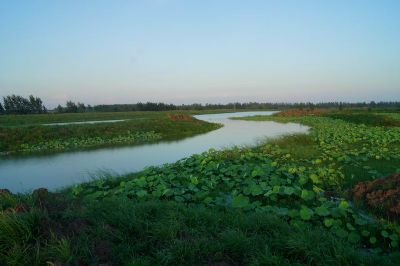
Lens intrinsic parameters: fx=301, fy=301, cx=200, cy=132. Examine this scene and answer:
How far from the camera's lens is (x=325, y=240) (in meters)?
3.22

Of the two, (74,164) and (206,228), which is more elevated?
(206,228)

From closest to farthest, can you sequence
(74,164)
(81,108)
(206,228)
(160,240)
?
(160,240), (206,228), (74,164), (81,108)

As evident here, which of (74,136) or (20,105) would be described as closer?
(74,136)

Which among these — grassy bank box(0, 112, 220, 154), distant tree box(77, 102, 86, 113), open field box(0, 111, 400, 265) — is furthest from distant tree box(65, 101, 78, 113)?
open field box(0, 111, 400, 265)

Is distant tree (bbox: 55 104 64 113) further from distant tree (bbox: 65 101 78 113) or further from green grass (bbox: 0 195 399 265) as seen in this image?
green grass (bbox: 0 195 399 265)

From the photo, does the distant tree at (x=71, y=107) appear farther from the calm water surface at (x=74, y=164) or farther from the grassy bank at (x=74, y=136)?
the calm water surface at (x=74, y=164)

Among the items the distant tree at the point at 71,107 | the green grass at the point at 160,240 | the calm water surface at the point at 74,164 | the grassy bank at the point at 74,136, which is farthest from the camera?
the distant tree at the point at 71,107

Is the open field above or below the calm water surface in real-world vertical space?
above

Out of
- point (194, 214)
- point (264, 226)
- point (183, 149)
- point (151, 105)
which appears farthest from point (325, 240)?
A: point (151, 105)

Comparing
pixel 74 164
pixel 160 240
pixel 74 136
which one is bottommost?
pixel 74 164

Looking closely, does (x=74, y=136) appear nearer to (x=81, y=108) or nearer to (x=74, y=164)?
(x=74, y=164)

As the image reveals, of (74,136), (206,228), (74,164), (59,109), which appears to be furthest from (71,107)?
(206,228)

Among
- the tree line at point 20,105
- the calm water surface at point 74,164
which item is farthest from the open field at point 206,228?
the tree line at point 20,105

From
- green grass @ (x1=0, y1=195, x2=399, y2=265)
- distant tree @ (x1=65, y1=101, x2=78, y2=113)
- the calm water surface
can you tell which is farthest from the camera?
distant tree @ (x1=65, y1=101, x2=78, y2=113)
